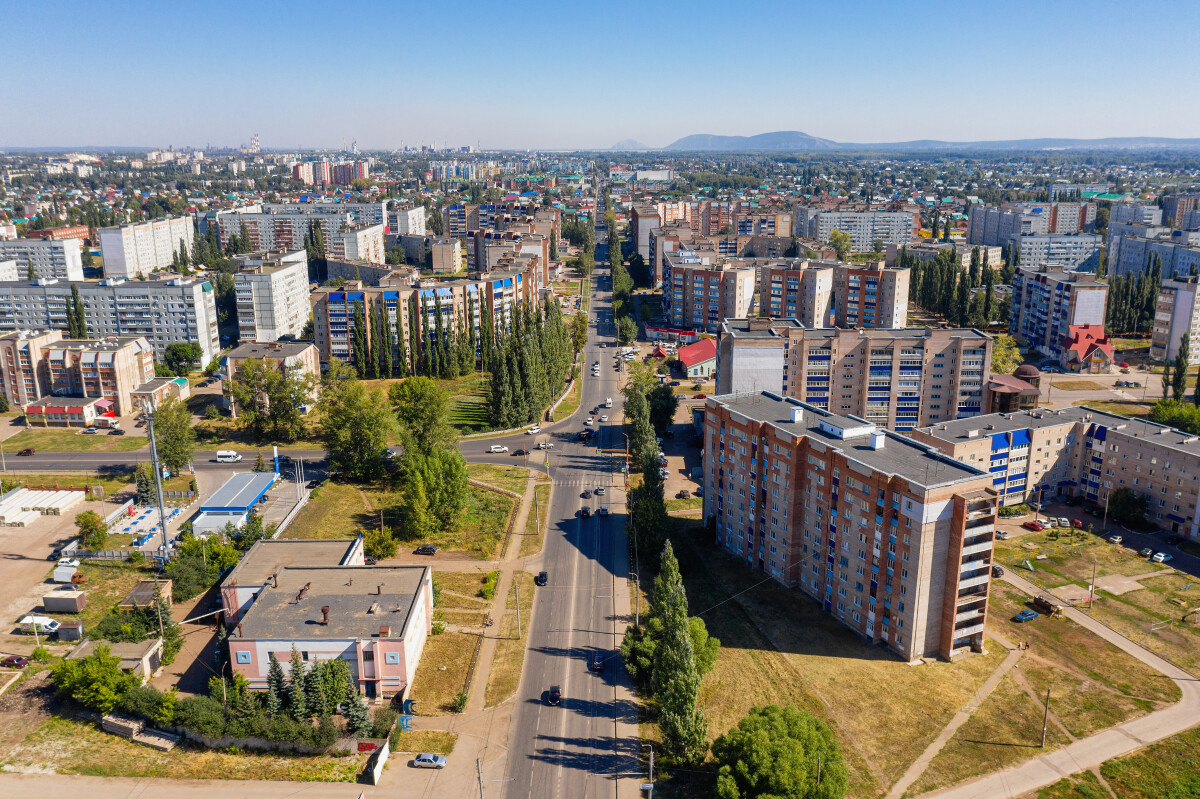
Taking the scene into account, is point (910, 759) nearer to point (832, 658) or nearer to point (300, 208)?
point (832, 658)

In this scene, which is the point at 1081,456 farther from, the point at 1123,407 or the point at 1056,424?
the point at 1123,407

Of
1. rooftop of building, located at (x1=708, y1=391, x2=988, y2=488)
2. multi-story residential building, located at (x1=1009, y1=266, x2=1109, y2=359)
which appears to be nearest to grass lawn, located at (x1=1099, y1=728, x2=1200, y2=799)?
rooftop of building, located at (x1=708, y1=391, x2=988, y2=488)

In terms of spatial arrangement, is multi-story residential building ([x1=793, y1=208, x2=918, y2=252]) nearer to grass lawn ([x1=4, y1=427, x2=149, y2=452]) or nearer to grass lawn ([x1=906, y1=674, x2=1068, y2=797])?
grass lawn ([x1=4, y1=427, x2=149, y2=452])

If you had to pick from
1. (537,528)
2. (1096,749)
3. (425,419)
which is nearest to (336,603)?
(537,528)

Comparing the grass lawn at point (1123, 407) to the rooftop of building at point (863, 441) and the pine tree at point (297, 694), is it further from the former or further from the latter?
the pine tree at point (297, 694)

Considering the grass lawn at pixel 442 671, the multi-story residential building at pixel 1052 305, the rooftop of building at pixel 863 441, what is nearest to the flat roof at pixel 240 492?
the grass lawn at pixel 442 671

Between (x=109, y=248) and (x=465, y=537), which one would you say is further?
(x=109, y=248)

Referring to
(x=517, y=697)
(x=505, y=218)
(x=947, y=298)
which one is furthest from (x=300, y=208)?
(x=517, y=697)
